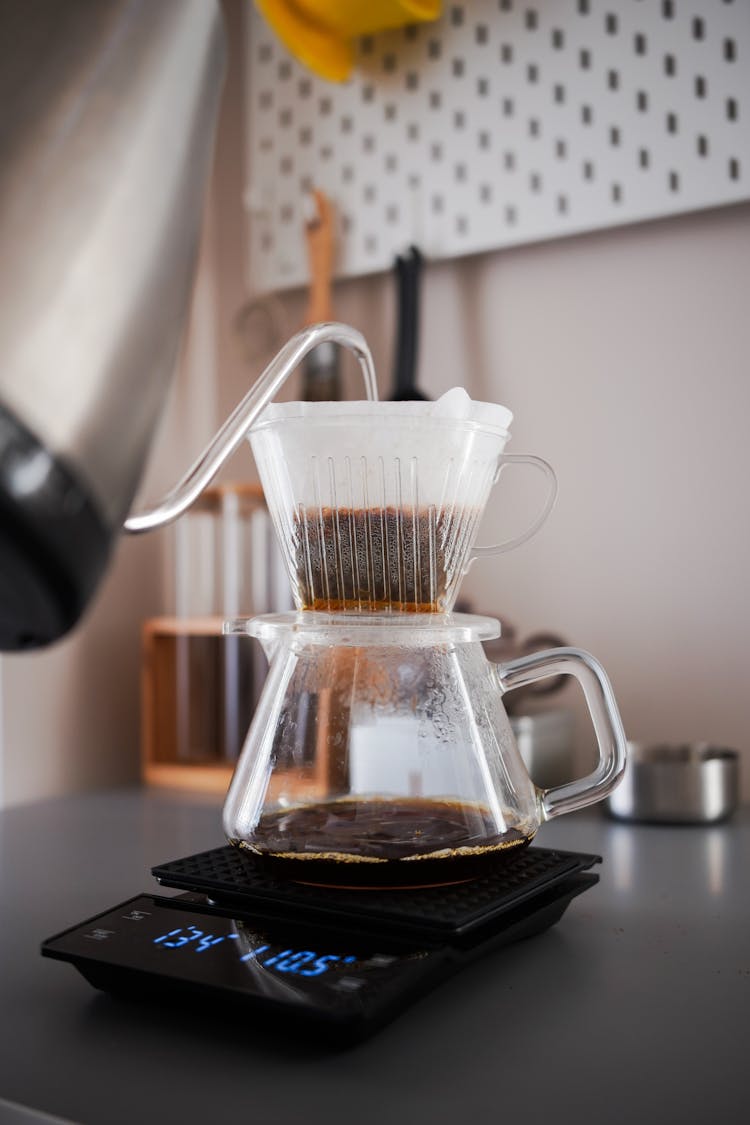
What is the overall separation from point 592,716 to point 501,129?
834 mm

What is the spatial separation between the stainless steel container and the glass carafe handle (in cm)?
36

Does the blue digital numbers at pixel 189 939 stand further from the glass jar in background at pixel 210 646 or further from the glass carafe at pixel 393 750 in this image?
the glass jar in background at pixel 210 646

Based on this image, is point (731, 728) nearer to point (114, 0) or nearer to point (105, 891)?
point (105, 891)

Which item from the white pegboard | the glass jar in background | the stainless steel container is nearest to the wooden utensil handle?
the white pegboard

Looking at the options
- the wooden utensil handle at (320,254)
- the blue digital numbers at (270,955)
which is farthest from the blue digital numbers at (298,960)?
the wooden utensil handle at (320,254)

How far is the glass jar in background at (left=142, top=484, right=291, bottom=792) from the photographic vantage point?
3.80ft

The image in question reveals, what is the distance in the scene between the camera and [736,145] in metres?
1.04

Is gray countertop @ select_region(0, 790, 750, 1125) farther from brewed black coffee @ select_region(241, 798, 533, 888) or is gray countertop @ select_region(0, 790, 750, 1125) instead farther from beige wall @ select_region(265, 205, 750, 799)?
beige wall @ select_region(265, 205, 750, 799)

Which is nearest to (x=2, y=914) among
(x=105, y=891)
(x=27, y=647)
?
(x=105, y=891)

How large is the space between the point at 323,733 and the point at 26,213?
33 centimetres

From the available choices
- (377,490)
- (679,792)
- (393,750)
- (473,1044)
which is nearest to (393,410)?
(377,490)

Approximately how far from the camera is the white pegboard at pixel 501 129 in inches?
42.0

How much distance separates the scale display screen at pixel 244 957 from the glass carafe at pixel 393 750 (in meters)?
0.04

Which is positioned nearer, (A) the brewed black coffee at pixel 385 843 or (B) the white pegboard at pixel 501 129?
(A) the brewed black coffee at pixel 385 843
